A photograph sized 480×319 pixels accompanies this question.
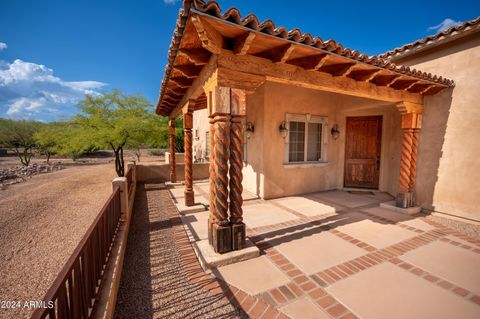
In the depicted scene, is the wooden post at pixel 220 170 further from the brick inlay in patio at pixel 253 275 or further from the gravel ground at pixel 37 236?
the gravel ground at pixel 37 236

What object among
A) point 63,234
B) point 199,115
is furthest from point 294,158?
point 199,115

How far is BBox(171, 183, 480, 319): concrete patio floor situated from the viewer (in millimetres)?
2307

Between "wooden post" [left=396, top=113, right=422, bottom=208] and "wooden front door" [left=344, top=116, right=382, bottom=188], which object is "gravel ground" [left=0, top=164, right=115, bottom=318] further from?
"wooden front door" [left=344, top=116, right=382, bottom=188]

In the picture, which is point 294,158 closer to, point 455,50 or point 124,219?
point 455,50

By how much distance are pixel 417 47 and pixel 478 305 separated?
588 centimetres

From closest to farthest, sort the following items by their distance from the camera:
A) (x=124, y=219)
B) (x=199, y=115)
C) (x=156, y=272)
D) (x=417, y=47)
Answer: (x=156, y=272) → (x=124, y=219) → (x=417, y=47) → (x=199, y=115)

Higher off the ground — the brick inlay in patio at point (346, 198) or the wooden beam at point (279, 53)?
the wooden beam at point (279, 53)

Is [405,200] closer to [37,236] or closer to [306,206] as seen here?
[306,206]

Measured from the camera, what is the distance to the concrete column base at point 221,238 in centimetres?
309

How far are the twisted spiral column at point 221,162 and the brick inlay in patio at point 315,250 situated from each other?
1.24 meters

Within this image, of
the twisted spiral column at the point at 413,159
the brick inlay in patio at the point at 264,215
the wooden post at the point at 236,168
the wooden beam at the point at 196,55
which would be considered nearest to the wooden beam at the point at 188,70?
the wooden beam at the point at 196,55

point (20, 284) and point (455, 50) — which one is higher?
point (455, 50)

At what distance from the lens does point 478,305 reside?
2.31m

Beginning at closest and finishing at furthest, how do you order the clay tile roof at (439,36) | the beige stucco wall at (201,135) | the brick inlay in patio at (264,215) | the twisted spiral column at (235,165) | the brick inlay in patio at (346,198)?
the twisted spiral column at (235,165)
the clay tile roof at (439,36)
the brick inlay in patio at (264,215)
the brick inlay in patio at (346,198)
the beige stucco wall at (201,135)
